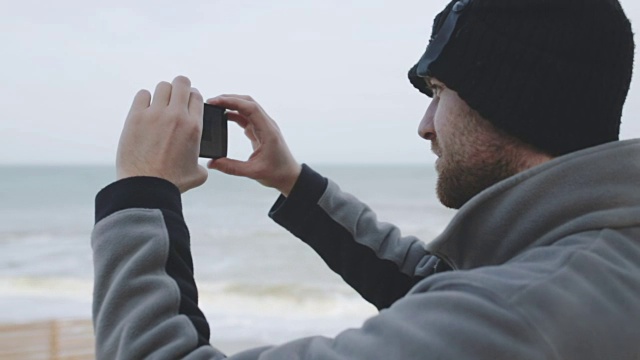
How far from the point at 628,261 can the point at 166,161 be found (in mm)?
324

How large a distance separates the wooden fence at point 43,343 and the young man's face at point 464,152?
2.07m

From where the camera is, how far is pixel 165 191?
476 millimetres

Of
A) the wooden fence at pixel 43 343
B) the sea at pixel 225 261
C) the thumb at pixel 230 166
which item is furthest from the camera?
the sea at pixel 225 261

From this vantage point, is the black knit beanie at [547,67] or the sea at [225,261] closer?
the black knit beanie at [547,67]

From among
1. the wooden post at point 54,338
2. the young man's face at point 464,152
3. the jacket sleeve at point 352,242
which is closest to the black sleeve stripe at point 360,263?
the jacket sleeve at point 352,242

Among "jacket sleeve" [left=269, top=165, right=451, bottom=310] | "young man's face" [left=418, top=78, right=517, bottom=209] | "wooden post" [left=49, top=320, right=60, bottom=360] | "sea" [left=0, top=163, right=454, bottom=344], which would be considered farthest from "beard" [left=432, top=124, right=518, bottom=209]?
"wooden post" [left=49, top=320, right=60, bottom=360]

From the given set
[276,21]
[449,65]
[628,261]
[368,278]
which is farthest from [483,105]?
[276,21]

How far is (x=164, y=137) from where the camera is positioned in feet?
1.63

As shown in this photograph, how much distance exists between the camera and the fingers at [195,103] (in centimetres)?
52

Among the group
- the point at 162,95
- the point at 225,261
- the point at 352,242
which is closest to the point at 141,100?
the point at 162,95

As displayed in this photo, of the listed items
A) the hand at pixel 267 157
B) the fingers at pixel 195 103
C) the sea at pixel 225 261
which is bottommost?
the sea at pixel 225 261

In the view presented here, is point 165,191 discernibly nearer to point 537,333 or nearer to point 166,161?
point 166,161

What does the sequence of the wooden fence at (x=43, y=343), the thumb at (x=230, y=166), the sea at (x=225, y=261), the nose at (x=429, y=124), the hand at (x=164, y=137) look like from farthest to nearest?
the sea at (x=225, y=261)
the wooden fence at (x=43, y=343)
the thumb at (x=230, y=166)
the nose at (x=429, y=124)
the hand at (x=164, y=137)

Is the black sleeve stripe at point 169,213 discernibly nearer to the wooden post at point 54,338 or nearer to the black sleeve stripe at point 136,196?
the black sleeve stripe at point 136,196
